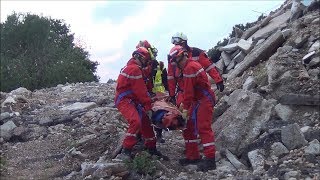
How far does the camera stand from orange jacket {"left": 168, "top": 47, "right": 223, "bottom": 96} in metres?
8.13

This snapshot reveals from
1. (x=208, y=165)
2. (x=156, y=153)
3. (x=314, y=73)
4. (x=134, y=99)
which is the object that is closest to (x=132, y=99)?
(x=134, y=99)

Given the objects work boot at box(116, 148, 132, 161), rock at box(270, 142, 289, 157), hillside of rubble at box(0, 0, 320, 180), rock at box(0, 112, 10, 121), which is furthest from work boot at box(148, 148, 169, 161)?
rock at box(0, 112, 10, 121)

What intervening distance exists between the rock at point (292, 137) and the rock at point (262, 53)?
10.7 feet

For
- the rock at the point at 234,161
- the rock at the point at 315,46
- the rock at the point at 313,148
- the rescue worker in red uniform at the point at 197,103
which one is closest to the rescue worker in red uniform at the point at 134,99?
the rescue worker in red uniform at the point at 197,103

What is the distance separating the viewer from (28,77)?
84.1 ft

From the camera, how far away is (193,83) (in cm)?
755

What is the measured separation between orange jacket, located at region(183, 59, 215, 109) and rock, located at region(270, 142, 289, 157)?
1024 millimetres

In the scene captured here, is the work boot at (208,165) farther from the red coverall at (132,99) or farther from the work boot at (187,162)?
the red coverall at (132,99)

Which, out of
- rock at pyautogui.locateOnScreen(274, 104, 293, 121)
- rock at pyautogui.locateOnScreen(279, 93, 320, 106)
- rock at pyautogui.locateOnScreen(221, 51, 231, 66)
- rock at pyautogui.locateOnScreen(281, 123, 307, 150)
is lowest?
rock at pyautogui.locateOnScreen(281, 123, 307, 150)

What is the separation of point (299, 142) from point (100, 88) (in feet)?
26.4

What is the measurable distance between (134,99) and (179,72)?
73 cm

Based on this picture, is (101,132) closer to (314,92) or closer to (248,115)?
(248,115)

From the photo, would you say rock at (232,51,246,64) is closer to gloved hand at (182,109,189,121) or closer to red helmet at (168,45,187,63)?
red helmet at (168,45,187,63)

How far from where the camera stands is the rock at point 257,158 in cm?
741
